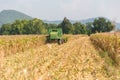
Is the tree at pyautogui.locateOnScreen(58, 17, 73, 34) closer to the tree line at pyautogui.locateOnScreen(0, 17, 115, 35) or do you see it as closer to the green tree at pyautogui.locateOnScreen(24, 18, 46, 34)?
the tree line at pyautogui.locateOnScreen(0, 17, 115, 35)

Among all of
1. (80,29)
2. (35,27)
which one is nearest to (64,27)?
(80,29)

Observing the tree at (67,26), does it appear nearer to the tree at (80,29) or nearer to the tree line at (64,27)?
the tree line at (64,27)

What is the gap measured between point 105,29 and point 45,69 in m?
91.8

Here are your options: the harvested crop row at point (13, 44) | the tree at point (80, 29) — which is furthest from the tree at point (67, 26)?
the harvested crop row at point (13, 44)

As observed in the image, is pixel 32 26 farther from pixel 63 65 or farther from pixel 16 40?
pixel 63 65

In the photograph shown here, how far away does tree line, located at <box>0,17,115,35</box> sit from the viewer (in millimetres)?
104500

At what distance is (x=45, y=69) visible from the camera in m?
14.0

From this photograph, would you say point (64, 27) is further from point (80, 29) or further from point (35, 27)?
point (35, 27)

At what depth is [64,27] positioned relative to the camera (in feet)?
345

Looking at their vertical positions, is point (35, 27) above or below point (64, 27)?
above

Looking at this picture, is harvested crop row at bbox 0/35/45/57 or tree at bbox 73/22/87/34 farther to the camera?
tree at bbox 73/22/87/34

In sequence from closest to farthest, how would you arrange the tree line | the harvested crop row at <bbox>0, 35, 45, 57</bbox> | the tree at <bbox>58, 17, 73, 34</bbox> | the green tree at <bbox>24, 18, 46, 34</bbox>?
the harvested crop row at <bbox>0, 35, 45, 57</bbox> < the tree at <bbox>58, 17, 73, 34</bbox> < the tree line < the green tree at <bbox>24, 18, 46, 34</bbox>

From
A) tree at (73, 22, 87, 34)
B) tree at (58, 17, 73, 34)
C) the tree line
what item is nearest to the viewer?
tree at (58, 17, 73, 34)

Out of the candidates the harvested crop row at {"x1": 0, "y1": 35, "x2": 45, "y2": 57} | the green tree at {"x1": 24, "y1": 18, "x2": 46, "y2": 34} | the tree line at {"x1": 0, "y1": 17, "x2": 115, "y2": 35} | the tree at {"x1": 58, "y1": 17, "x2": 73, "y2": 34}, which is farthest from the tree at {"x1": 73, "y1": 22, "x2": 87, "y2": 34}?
the harvested crop row at {"x1": 0, "y1": 35, "x2": 45, "y2": 57}
